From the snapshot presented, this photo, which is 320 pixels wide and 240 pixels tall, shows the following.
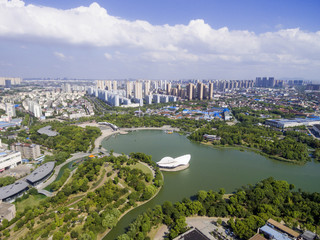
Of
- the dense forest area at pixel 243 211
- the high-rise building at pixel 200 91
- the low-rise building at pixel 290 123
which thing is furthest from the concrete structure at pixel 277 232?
the high-rise building at pixel 200 91

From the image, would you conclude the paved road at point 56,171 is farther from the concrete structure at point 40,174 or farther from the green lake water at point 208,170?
the green lake water at point 208,170

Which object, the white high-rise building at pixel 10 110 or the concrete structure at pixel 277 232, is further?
the white high-rise building at pixel 10 110

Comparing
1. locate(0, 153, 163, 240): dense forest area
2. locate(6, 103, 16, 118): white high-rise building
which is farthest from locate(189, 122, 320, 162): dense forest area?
locate(6, 103, 16, 118): white high-rise building

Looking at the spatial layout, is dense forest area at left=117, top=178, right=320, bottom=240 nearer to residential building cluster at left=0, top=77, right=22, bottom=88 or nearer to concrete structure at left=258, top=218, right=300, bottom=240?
concrete structure at left=258, top=218, right=300, bottom=240

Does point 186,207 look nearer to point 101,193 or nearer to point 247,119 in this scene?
point 101,193

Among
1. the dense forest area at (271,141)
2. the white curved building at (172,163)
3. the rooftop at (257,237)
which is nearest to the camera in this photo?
the rooftop at (257,237)

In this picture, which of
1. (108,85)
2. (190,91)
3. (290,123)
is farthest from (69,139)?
(108,85)
